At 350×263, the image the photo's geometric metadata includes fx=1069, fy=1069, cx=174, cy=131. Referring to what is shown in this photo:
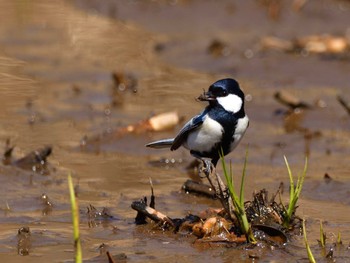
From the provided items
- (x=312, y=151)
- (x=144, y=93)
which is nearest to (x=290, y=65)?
(x=144, y=93)

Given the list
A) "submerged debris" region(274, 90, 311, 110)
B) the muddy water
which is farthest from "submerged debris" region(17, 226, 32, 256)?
"submerged debris" region(274, 90, 311, 110)

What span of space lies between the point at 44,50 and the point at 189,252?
6.27 m

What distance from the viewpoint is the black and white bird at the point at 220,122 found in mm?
6125

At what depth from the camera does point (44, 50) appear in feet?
39.1

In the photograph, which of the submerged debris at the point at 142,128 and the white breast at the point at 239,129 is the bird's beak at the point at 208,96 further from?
the submerged debris at the point at 142,128

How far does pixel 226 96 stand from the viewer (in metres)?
6.17

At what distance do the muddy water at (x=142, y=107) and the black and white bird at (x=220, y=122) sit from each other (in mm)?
575

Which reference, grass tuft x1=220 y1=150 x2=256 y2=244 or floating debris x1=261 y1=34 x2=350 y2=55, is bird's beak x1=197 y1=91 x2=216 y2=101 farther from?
floating debris x1=261 y1=34 x2=350 y2=55

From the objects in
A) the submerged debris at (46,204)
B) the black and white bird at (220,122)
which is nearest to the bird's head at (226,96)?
the black and white bird at (220,122)

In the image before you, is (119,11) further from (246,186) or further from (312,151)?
(246,186)

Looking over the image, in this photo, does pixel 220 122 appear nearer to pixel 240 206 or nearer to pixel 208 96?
pixel 208 96

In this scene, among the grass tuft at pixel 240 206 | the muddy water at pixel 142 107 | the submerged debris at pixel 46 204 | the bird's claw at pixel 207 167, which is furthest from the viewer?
the submerged debris at pixel 46 204

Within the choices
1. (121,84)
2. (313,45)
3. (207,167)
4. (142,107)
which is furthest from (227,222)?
(313,45)

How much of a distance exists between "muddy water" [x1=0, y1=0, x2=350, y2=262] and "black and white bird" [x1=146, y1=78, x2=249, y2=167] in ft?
1.89
